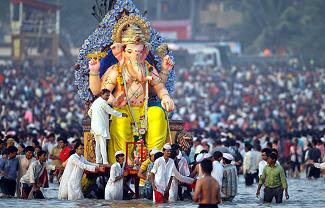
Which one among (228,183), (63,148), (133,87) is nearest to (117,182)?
(228,183)

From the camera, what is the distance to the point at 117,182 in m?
25.1

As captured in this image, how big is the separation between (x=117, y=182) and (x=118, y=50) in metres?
2.69

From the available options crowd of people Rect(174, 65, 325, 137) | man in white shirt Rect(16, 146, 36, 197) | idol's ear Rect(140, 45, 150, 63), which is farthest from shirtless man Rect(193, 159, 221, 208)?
crowd of people Rect(174, 65, 325, 137)

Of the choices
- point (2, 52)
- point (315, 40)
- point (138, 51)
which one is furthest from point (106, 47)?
point (315, 40)

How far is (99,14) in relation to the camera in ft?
94.2

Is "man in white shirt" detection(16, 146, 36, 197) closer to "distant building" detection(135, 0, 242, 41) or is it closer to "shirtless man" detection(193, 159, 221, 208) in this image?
"shirtless man" detection(193, 159, 221, 208)

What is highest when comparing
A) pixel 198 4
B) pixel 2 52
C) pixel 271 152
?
pixel 198 4

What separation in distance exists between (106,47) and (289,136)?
14.1 metres

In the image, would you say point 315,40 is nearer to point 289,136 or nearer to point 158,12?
point 158,12

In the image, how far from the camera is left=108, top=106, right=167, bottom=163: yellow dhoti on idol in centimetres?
2597

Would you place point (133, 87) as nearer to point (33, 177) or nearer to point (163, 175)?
point (163, 175)

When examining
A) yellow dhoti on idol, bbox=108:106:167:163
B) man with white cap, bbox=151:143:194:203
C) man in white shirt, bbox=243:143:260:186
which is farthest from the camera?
man in white shirt, bbox=243:143:260:186

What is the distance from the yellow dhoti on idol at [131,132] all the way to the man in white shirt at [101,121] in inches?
12.4

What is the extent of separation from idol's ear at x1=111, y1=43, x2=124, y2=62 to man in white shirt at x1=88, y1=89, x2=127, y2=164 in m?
1.11
